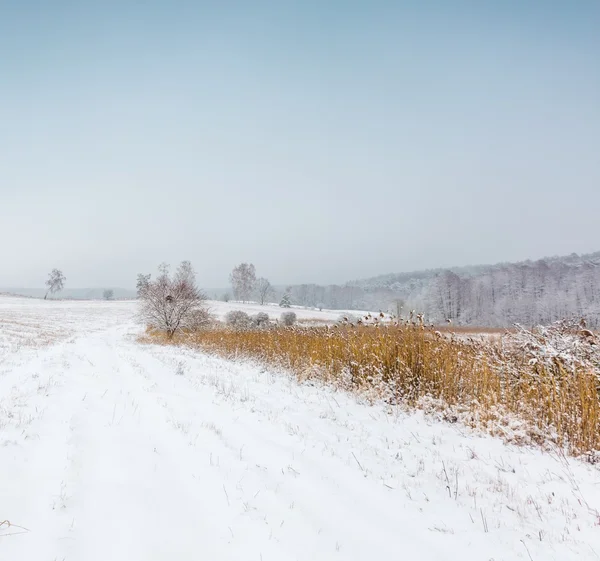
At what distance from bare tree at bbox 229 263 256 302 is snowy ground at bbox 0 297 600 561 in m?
81.9

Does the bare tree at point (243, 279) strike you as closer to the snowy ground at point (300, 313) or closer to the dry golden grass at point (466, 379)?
the snowy ground at point (300, 313)

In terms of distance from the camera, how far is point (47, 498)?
278cm

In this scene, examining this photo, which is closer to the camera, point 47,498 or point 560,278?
point 47,498

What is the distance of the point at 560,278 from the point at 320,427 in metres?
72.1

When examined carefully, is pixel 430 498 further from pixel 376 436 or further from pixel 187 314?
pixel 187 314

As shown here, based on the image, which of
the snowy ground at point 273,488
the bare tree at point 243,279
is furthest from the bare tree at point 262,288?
the snowy ground at point 273,488

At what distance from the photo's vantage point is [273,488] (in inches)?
123

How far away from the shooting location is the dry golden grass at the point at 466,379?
14.0ft

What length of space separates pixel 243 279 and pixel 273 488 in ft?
279

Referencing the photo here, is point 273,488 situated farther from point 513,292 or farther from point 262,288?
point 262,288

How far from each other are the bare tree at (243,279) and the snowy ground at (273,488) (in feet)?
269

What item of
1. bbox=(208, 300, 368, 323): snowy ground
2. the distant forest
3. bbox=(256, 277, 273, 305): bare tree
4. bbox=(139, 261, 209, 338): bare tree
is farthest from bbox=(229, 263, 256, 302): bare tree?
bbox=(139, 261, 209, 338): bare tree

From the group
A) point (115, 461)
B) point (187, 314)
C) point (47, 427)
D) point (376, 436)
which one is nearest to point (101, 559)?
point (115, 461)

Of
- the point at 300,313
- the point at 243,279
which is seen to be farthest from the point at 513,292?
the point at 243,279
